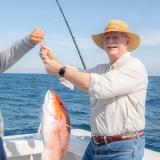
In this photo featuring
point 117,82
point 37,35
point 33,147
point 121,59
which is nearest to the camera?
point 117,82

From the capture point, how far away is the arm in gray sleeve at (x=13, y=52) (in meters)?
4.07

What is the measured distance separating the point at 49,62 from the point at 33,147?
77.7 inches

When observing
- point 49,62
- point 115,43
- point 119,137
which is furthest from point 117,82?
point 49,62

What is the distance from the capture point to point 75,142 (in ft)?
18.2

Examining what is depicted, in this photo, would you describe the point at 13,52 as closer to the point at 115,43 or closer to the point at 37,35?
the point at 37,35

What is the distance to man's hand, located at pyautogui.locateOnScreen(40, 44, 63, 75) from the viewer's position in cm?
379

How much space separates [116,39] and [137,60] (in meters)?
0.30

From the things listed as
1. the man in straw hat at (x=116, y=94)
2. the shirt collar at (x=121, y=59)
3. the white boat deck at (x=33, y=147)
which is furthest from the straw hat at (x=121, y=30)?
the white boat deck at (x=33, y=147)

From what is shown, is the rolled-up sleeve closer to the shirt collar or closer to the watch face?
the shirt collar

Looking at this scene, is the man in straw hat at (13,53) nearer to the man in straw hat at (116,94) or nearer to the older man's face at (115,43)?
the man in straw hat at (116,94)

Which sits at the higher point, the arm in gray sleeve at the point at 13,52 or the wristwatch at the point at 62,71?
the arm in gray sleeve at the point at 13,52

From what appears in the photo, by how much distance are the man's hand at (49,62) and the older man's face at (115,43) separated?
1.74ft

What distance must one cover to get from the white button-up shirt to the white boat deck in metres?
1.12

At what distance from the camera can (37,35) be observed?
3.87 meters
